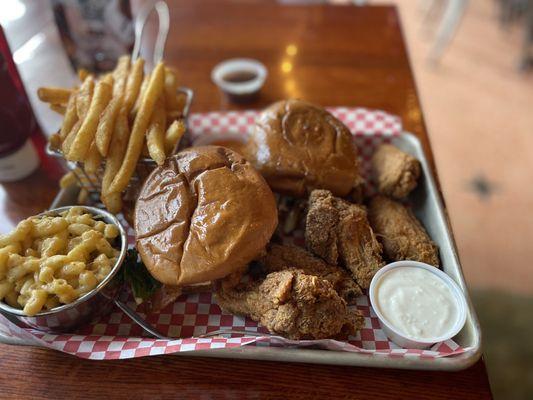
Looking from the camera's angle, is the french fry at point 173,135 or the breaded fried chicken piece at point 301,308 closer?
the breaded fried chicken piece at point 301,308

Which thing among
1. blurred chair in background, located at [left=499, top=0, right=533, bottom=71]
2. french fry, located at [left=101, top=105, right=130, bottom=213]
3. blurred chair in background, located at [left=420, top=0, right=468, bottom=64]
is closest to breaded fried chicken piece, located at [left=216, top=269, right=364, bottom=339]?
french fry, located at [left=101, top=105, right=130, bottom=213]

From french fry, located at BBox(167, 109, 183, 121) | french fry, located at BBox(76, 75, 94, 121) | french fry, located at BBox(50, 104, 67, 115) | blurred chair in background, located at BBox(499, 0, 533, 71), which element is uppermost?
french fry, located at BBox(76, 75, 94, 121)

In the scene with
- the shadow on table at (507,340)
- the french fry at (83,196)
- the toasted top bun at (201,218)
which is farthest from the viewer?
the shadow on table at (507,340)

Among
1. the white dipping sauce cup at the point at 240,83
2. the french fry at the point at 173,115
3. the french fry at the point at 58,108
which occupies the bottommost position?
the white dipping sauce cup at the point at 240,83

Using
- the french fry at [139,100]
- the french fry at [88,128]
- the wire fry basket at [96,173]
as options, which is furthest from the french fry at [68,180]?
the french fry at [139,100]

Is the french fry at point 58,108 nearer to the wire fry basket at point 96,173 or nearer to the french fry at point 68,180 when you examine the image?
the wire fry basket at point 96,173

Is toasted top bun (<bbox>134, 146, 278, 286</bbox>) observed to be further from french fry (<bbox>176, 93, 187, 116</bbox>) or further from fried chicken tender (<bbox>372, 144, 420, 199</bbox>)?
fried chicken tender (<bbox>372, 144, 420, 199</bbox>)

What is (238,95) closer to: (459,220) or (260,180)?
(260,180)
